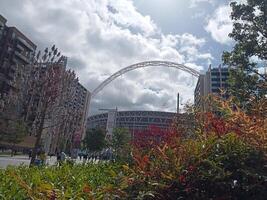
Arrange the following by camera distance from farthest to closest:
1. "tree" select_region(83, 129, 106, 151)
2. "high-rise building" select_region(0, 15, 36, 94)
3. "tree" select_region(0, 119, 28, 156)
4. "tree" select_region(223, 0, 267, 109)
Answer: "high-rise building" select_region(0, 15, 36, 94), "tree" select_region(83, 129, 106, 151), "tree" select_region(0, 119, 28, 156), "tree" select_region(223, 0, 267, 109)

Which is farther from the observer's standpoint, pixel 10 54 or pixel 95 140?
pixel 10 54

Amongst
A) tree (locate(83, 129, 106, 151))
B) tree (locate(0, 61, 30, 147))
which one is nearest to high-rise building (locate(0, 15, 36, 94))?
tree (locate(0, 61, 30, 147))

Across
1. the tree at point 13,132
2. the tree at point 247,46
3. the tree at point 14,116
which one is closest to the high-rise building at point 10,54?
the tree at point 14,116

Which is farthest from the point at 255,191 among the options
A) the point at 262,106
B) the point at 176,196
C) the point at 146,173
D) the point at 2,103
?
the point at 2,103

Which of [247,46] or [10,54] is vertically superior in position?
[10,54]

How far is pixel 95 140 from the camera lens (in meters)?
57.8

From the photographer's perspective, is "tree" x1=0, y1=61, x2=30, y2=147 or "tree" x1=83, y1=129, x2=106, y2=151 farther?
"tree" x1=83, y1=129, x2=106, y2=151

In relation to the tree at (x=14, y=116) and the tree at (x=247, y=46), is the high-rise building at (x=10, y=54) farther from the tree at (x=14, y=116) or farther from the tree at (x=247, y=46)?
the tree at (x=247, y=46)

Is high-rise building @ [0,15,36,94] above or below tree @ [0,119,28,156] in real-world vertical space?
above

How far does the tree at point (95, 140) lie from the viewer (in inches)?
2269

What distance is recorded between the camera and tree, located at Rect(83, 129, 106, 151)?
189 feet

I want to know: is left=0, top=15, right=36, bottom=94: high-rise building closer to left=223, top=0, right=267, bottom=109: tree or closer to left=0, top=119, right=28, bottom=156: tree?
left=0, top=119, right=28, bottom=156: tree

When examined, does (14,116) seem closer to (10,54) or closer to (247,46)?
(10,54)

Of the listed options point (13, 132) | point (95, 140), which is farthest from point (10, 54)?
point (95, 140)
